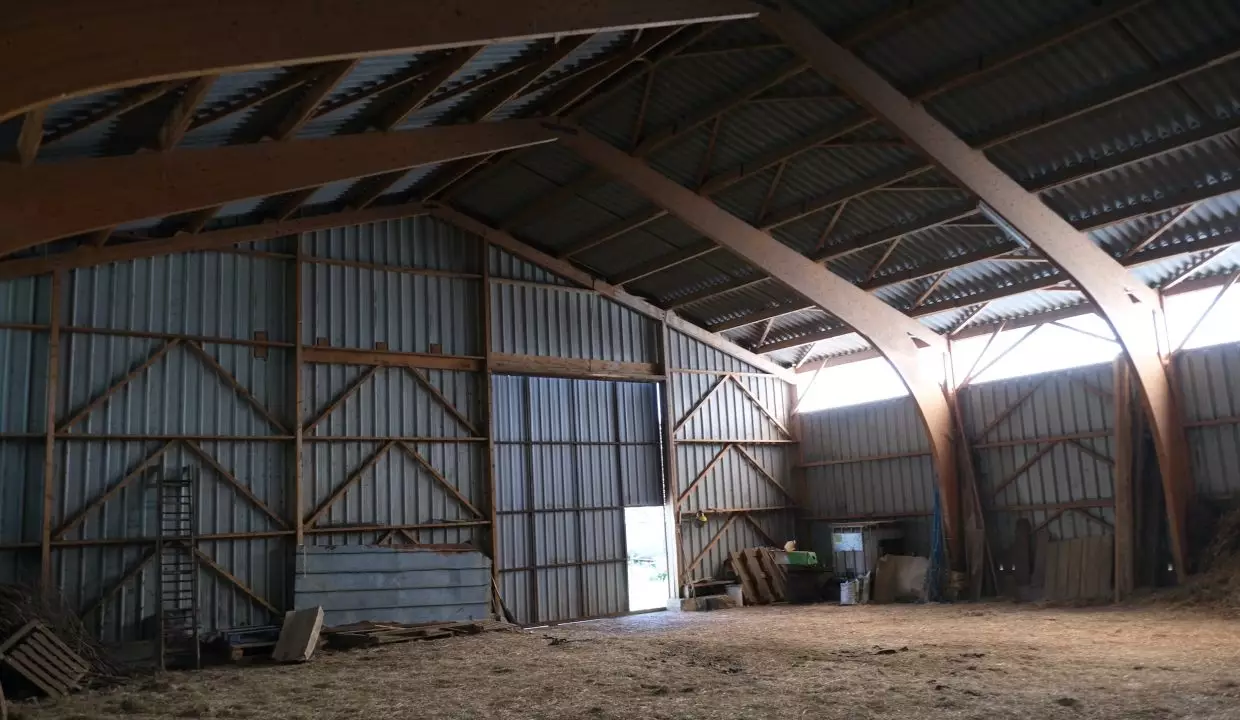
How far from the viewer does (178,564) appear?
53.9 feet

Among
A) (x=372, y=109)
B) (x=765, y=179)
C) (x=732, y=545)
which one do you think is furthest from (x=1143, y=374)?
(x=372, y=109)

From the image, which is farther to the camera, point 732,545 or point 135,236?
point 732,545

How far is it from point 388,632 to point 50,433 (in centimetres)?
648

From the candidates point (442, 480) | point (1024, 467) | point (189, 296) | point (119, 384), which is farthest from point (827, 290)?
point (119, 384)

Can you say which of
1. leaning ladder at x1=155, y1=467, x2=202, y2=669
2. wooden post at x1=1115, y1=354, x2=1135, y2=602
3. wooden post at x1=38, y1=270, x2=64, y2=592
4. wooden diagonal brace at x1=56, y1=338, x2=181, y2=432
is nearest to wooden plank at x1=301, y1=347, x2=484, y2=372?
wooden diagonal brace at x1=56, y1=338, x2=181, y2=432

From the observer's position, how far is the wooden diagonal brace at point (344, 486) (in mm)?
18250

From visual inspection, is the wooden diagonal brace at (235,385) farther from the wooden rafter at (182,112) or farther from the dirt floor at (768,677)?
the wooden rafter at (182,112)

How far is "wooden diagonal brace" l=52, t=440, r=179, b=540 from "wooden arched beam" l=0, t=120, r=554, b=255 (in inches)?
269

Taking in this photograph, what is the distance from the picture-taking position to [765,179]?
59.2ft

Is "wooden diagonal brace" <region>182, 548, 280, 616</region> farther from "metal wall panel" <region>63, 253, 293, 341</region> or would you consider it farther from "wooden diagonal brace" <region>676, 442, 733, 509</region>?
"wooden diagonal brace" <region>676, 442, 733, 509</region>

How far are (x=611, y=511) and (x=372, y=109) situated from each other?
38.4ft

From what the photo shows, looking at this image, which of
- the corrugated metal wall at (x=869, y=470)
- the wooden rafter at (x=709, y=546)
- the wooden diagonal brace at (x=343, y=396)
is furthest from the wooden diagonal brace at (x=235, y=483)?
the corrugated metal wall at (x=869, y=470)

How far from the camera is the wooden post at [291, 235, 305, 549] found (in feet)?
58.9

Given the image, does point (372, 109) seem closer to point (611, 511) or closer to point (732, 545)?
point (611, 511)
